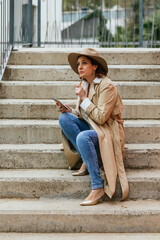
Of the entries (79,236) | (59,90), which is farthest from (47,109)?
(79,236)

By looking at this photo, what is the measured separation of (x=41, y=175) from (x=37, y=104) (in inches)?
45.6

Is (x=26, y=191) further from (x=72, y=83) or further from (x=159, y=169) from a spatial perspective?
(x=72, y=83)

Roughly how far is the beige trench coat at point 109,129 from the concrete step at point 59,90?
1.31 m

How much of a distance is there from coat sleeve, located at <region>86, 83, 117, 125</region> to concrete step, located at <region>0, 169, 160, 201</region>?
24.2 inches

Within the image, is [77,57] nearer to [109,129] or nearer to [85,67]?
[85,67]

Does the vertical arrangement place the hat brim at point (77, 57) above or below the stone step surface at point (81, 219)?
above

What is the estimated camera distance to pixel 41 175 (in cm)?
368

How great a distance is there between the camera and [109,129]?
350cm

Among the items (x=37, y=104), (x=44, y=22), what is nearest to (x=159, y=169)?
(x=37, y=104)

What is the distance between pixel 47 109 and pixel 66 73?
0.80 metres

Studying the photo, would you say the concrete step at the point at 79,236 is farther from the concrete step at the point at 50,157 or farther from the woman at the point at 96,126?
the concrete step at the point at 50,157

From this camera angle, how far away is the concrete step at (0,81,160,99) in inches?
191

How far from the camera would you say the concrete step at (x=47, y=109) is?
14.9ft

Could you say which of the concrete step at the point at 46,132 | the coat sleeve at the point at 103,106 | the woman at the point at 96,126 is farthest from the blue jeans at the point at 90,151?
the concrete step at the point at 46,132
